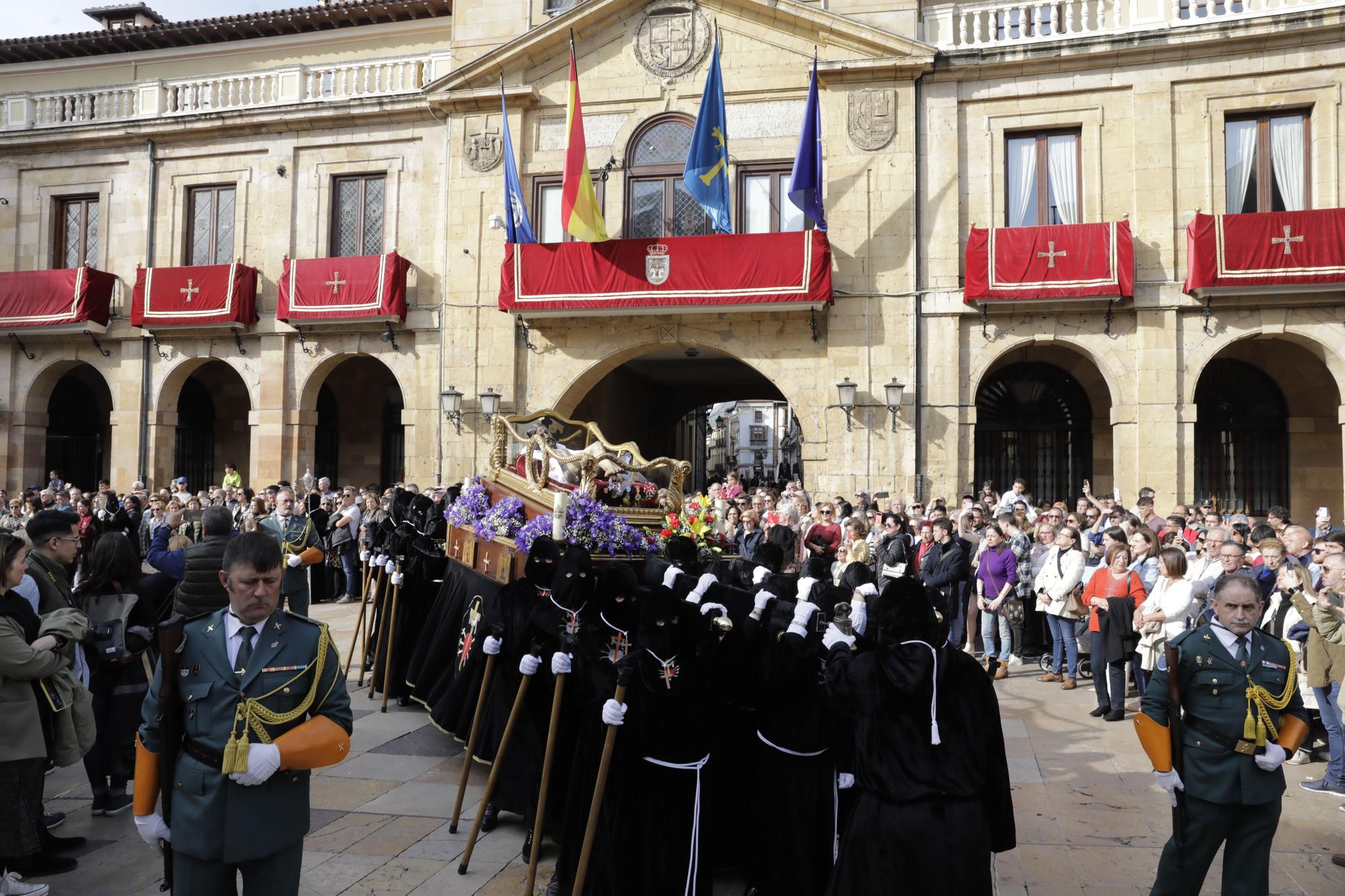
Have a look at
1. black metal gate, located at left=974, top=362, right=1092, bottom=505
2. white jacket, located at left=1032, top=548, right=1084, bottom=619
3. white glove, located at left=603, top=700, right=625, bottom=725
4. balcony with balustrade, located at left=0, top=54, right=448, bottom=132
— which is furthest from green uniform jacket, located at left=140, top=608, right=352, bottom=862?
balcony with balustrade, located at left=0, top=54, right=448, bottom=132

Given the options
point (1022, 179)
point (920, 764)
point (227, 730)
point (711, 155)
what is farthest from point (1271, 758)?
point (1022, 179)

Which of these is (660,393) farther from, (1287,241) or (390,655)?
(390,655)

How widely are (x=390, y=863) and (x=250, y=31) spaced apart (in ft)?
70.8

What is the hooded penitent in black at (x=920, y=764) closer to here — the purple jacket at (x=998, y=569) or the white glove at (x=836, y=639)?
the white glove at (x=836, y=639)

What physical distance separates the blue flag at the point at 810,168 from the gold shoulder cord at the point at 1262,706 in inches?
502

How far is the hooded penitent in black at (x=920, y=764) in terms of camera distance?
3697 mm

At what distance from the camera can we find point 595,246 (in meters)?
17.1

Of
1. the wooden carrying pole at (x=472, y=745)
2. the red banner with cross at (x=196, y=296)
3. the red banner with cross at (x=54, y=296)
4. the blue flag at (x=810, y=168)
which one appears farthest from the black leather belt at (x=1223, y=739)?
the red banner with cross at (x=54, y=296)

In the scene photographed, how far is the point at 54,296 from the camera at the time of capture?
65.0ft

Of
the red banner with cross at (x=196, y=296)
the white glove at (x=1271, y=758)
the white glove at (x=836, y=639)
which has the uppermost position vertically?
the red banner with cross at (x=196, y=296)

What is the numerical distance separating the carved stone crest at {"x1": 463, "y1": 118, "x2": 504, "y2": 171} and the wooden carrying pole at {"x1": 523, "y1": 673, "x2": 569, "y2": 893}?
15052mm

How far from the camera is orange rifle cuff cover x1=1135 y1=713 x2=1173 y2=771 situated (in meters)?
4.26

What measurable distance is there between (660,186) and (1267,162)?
10.6m

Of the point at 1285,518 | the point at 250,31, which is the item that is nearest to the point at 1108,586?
the point at 1285,518
